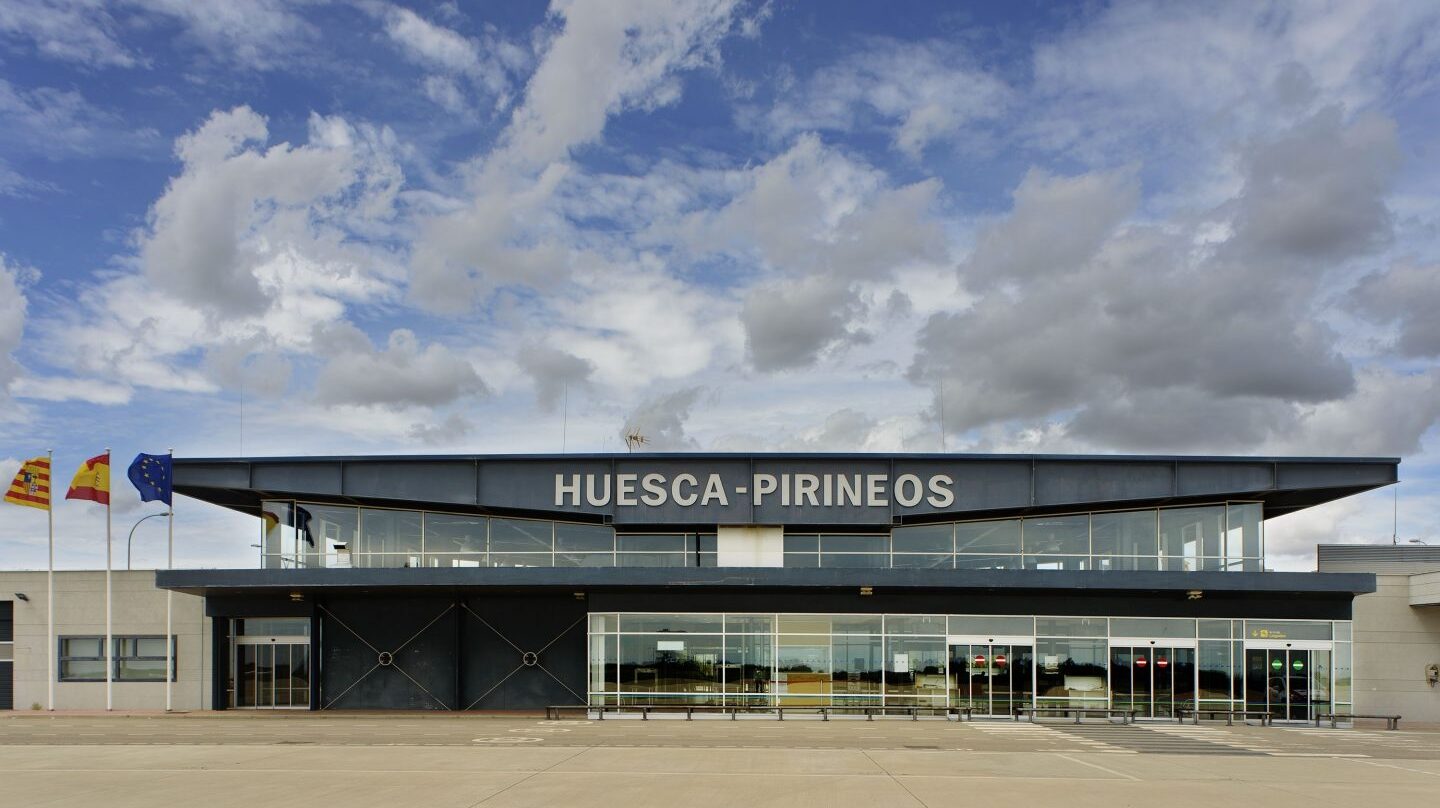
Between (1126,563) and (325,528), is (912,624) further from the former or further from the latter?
(325,528)

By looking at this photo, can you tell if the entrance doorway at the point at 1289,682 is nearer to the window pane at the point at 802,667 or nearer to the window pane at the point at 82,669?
the window pane at the point at 802,667

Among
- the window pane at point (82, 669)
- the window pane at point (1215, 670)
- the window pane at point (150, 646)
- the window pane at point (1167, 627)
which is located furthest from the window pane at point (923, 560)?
the window pane at point (82, 669)

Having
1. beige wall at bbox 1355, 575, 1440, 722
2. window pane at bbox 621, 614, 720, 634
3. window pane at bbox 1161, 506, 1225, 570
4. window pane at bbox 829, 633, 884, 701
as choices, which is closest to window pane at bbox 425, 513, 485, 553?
window pane at bbox 621, 614, 720, 634

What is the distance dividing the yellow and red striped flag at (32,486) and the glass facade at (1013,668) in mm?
19665

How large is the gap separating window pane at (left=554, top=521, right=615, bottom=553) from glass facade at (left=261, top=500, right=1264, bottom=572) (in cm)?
3

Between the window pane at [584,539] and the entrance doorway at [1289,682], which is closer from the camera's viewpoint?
the entrance doorway at [1289,682]

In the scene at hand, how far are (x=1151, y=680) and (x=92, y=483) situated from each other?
33992 millimetres

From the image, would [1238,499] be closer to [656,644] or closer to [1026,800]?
[656,644]

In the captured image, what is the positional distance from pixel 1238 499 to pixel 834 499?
12862mm

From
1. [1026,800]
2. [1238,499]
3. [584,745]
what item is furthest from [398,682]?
[1238,499]

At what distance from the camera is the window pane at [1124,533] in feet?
123

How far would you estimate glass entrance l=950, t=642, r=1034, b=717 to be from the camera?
35.8m

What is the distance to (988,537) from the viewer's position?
37.8 meters

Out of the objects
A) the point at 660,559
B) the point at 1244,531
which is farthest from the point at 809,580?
the point at 1244,531
